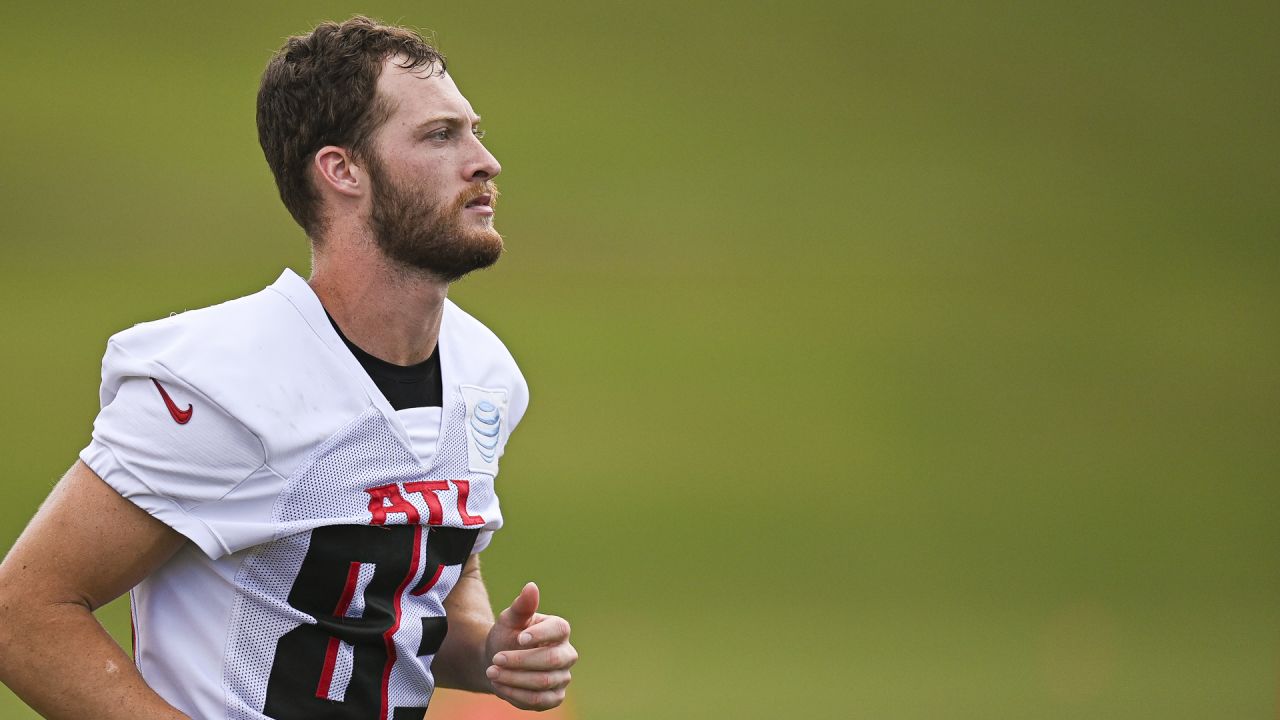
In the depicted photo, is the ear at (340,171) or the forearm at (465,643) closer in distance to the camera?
the ear at (340,171)

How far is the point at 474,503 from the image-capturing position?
5.52ft

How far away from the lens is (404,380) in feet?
5.35

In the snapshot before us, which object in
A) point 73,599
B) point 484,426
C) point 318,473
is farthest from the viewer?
point 484,426

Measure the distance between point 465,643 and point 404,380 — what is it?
1.22ft

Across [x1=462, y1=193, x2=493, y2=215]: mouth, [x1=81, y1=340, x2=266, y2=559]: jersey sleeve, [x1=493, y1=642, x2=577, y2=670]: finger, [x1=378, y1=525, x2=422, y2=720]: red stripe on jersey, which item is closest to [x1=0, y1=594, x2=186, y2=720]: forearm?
[x1=81, y1=340, x2=266, y2=559]: jersey sleeve

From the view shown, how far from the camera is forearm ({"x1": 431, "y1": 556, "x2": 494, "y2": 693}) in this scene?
69.2 inches

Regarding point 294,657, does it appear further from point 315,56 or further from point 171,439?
point 315,56

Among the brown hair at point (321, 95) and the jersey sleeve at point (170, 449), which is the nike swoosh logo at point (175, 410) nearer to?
the jersey sleeve at point (170, 449)

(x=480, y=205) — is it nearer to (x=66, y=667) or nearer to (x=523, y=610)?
(x=523, y=610)

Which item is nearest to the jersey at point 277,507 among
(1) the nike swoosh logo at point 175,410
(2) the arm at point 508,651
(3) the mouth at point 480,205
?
(1) the nike swoosh logo at point 175,410

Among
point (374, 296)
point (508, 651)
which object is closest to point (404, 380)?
point (374, 296)

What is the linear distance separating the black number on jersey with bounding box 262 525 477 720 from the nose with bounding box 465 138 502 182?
0.43 meters

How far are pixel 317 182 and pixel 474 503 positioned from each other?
0.43 metres

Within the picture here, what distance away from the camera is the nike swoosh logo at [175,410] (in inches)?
54.7
